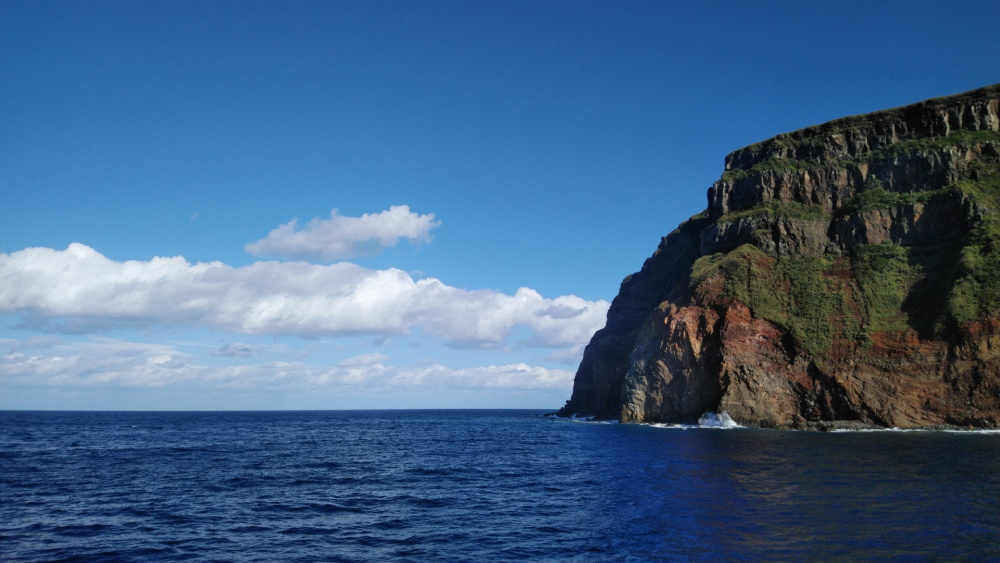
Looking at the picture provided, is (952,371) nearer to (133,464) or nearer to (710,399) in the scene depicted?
(710,399)

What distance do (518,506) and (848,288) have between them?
92.9 meters

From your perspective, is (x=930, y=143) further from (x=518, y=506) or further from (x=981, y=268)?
(x=518, y=506)

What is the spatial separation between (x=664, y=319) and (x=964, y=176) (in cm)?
5704

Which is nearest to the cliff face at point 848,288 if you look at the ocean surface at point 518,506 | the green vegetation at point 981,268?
the green vegetation at point 981,268

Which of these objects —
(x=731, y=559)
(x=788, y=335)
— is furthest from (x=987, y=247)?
(x=731, y=559)

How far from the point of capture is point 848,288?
10350 cm

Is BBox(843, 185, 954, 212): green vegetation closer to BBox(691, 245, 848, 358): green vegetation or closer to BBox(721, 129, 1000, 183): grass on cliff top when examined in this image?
BBox(721, 129, 1000, 183): grass on cliff top

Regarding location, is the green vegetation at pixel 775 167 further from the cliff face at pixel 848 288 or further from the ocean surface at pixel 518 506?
the ocean surface at pixel 518 506

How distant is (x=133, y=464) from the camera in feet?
170

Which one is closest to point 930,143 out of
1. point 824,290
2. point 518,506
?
point 824,290

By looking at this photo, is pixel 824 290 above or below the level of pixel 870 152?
below

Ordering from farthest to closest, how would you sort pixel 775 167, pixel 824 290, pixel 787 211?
pixel 775 167 → pixel 787 211 → pixel 824 290

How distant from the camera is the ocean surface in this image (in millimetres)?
23688

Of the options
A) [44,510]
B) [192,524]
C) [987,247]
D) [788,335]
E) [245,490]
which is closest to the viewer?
[192,524]
